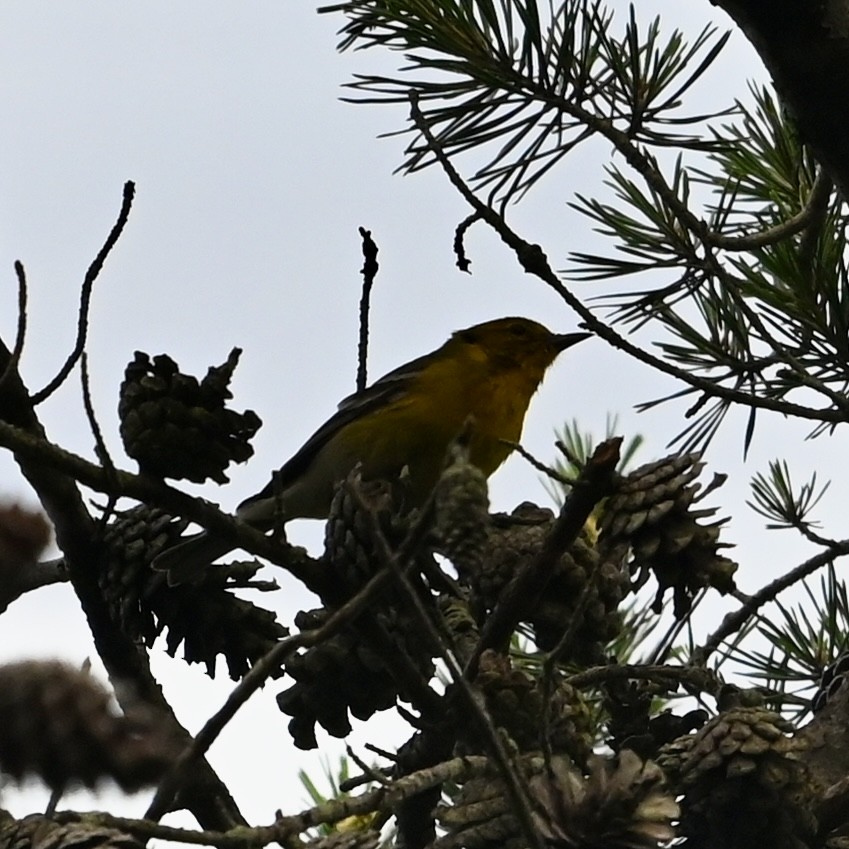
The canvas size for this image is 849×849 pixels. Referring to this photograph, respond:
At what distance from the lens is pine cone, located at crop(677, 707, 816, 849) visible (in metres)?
1.76

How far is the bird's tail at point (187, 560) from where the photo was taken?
2.17 metres

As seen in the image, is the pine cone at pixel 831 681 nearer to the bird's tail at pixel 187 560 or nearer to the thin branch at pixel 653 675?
the thin branch at pixel 653 675

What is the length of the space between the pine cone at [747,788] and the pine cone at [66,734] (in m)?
0.89

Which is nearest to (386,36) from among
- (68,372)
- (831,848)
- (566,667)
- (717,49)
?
(717,49)

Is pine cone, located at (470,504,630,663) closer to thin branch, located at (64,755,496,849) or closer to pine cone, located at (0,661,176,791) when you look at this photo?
thin branch, located at (64,755,496,849)

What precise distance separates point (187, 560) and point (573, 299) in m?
0.72

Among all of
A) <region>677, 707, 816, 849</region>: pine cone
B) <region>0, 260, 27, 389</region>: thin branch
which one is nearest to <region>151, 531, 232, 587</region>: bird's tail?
<region>0, 260, 27, 389</region>: thin branch

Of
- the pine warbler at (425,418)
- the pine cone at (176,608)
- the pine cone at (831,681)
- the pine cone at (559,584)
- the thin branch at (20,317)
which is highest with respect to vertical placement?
the pine warbler at (425,418)

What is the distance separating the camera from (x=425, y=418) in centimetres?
364

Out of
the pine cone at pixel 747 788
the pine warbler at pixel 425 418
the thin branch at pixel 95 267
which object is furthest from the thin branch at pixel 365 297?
A: the pine warbler at pixel 425 418

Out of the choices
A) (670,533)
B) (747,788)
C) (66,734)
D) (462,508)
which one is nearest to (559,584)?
(670,533)

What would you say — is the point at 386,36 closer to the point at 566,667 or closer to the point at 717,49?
the point at 717,49

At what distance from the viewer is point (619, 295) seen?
8.55 feet

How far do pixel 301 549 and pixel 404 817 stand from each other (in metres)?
0.48
